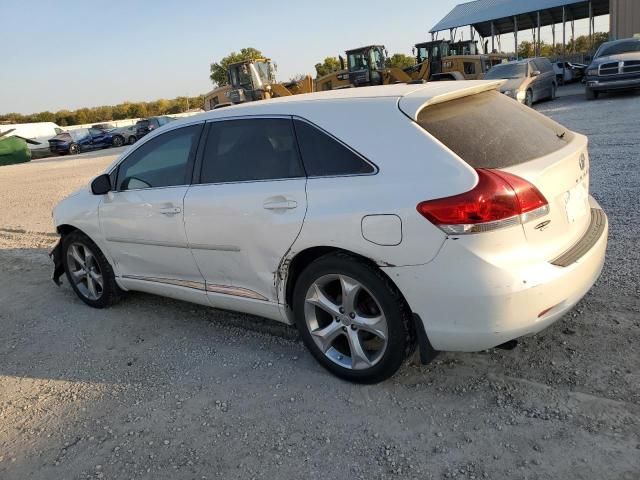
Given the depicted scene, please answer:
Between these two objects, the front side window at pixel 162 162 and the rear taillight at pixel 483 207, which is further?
the front side window at pixel 162 162

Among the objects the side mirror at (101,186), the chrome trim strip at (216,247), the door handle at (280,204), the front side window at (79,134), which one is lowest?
the front side window at (79,134)

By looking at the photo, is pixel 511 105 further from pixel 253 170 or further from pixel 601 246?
pixel 253 170

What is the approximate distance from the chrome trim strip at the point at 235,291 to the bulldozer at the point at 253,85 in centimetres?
2160

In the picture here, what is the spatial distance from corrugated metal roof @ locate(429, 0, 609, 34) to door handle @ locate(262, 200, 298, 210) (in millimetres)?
42892

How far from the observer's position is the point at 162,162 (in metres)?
4.20

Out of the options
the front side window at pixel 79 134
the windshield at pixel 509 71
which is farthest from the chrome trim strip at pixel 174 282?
the front side window at pixel 79 134

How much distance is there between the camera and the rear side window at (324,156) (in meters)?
3.03

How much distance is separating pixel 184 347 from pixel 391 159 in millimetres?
2122

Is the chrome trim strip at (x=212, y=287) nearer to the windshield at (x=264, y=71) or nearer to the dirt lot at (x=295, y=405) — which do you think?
the dirt lot at (x=295, y=405)

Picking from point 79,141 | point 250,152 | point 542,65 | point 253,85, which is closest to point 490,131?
point 250,152

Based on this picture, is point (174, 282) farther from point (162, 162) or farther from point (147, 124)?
point (147, 124)

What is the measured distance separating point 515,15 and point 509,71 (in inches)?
1006

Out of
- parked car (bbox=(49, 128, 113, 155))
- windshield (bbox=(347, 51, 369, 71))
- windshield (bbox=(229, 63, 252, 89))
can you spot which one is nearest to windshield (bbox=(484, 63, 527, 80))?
windshield (bbox=(347, 51, 369, 71))

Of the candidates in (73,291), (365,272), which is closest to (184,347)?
(365,272)
